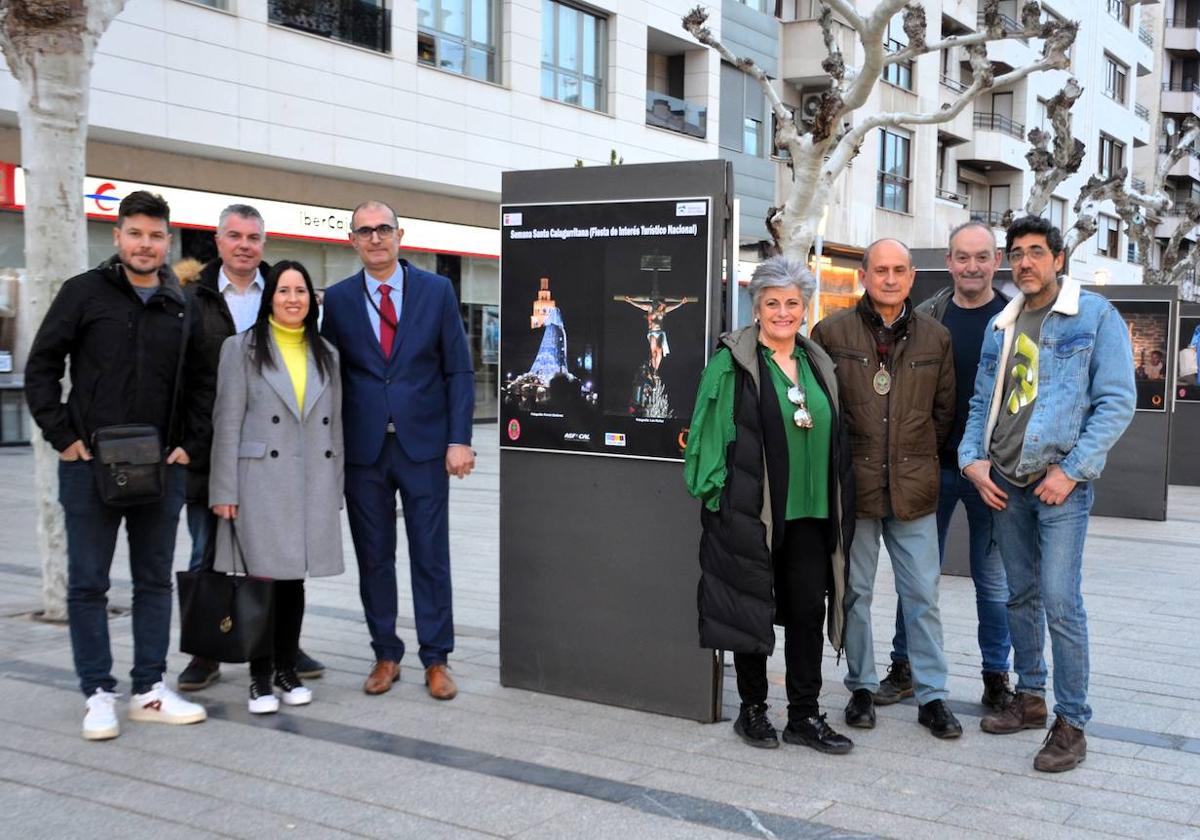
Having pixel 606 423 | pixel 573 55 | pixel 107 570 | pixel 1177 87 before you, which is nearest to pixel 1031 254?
pixel 606 423

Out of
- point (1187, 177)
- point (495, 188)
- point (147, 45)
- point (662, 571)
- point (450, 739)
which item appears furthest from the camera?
point (1187, 177)

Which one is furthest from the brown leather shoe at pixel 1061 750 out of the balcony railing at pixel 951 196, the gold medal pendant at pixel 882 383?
the balcony railing at pixel 951 196

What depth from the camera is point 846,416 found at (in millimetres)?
5246

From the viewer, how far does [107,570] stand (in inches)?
206

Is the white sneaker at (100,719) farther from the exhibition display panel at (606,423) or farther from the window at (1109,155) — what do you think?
the window at (1109,155)

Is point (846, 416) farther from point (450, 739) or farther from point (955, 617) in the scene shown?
point (955, 617)

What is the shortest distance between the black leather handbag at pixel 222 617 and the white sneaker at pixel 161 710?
204 mm

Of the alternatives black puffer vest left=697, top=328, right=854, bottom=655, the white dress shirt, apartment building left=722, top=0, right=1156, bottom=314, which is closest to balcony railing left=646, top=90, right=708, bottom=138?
apartment building left=722, top=0, right=1156, bottom=314

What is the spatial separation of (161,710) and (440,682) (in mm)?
1151

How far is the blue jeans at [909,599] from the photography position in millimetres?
5258

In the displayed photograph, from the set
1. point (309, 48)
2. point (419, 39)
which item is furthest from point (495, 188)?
point (309, 48)

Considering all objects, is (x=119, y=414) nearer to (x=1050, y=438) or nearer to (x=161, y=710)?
(x=161, y=710)

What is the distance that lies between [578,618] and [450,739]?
0.84m

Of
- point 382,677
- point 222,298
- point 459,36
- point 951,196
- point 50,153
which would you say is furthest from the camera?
point 951,196
